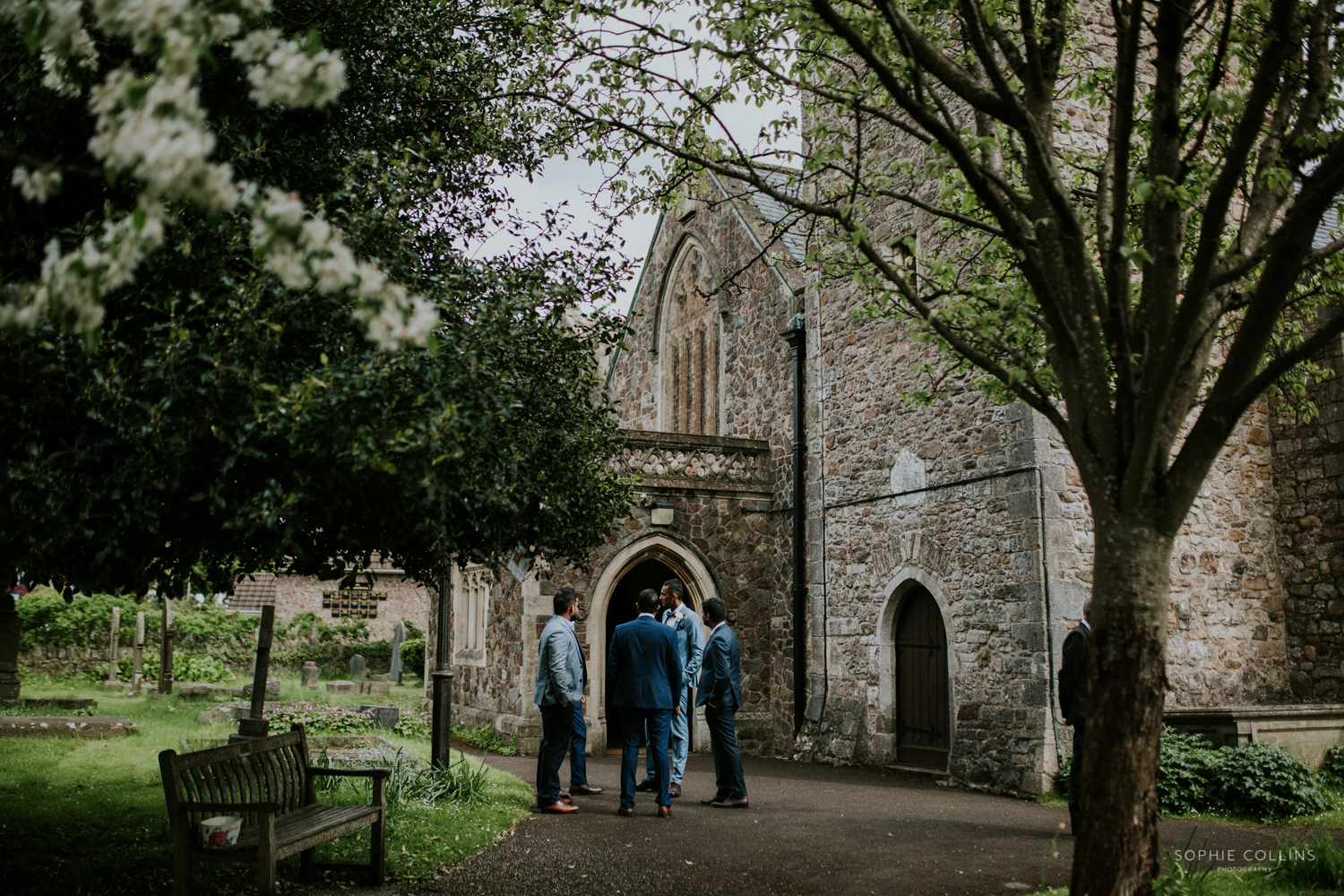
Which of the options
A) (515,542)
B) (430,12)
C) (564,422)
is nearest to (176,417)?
(515,542)

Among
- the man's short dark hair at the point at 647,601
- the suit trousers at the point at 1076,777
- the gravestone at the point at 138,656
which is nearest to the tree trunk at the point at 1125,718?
the suit trousers at the point at 1076,777

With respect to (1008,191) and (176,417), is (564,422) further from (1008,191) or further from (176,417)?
(1008,191)

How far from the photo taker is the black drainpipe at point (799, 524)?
13.3 m

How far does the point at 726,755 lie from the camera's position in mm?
8570

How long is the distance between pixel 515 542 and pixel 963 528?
7.05 meters

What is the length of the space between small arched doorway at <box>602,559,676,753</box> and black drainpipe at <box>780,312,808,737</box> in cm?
194

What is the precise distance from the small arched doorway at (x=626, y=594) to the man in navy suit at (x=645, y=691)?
20.0ft

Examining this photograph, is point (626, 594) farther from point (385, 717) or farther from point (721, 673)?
point (721, 673)

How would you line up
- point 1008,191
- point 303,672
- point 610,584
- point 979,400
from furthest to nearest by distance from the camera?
point 303,672 < point 610,584 < point 979,400 < point 1008,191

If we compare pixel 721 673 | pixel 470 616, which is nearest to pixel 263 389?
pixel 721 673

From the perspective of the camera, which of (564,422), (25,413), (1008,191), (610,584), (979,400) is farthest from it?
(610,584)

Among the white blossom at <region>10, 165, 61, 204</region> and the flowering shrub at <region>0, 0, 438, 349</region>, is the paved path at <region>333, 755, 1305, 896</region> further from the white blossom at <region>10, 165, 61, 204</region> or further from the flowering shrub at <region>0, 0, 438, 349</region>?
the white blossom at <region>10, 165, 61, 204</region>

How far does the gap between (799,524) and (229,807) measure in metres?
9.97

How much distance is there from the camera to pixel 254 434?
3994 mm
